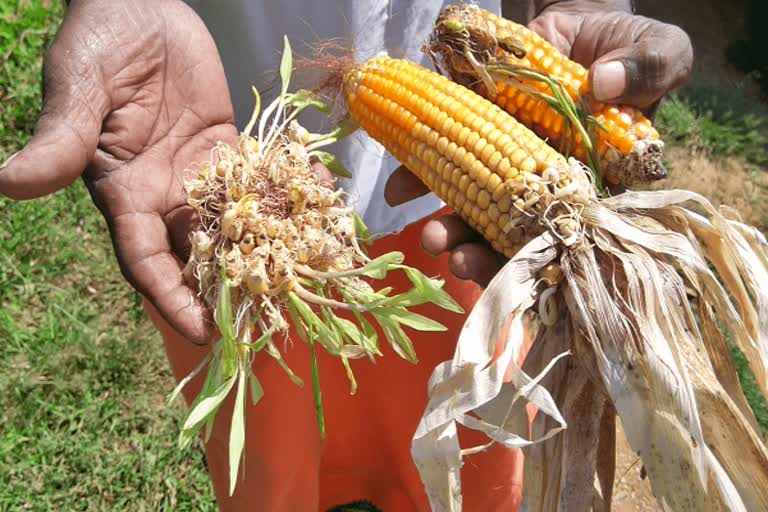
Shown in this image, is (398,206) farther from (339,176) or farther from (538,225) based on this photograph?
(538,225)

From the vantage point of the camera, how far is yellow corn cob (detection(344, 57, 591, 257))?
1767 millimetres

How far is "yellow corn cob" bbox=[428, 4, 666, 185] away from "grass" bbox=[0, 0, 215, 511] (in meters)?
1.87

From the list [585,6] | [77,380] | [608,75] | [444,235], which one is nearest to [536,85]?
[608,75]

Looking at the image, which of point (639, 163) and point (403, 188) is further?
point (403, 188)

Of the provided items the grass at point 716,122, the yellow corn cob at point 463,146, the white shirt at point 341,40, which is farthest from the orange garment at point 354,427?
the grass at point 716,122

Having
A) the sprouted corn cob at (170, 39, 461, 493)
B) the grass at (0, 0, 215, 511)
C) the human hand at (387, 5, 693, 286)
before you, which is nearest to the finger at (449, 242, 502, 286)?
the human hand at (387, 5, 693, 286)

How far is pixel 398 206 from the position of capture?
2195 millimetres

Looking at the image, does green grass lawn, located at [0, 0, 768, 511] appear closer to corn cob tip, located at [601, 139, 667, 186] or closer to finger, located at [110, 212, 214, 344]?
finger, located at [110, 212, 214, 344]

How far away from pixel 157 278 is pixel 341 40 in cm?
77

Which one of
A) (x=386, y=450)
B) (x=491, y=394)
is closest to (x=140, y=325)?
(x=386, y=450)

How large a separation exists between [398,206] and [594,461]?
2.75ft

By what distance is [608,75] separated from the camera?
1816 millimetres

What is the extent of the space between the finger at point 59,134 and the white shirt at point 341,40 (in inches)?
16.0

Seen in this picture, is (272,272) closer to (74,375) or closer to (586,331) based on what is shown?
(586,331)
